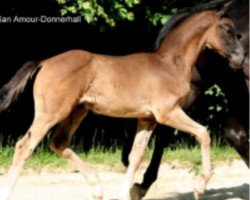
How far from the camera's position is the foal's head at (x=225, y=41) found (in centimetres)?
662

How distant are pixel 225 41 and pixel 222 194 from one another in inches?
75.1

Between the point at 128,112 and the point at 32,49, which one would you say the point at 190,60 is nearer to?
the point at 128,112

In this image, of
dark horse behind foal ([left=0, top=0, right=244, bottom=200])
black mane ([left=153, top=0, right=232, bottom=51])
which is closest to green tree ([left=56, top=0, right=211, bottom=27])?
black mane ([left=153, top=0, right=232, bottom=51])

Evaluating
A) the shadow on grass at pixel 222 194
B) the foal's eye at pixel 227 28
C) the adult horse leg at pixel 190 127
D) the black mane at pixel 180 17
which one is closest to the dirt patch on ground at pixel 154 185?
the shadow on grass at pixel 222 194

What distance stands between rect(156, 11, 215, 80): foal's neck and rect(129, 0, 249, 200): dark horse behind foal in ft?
1.26

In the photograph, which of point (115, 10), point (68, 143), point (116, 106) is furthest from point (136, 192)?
point (115, 10)

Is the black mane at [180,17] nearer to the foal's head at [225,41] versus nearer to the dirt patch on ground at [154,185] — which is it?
the foal's head at [225,41]

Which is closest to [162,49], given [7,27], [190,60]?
[190,60]

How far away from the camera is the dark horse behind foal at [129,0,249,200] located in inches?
278

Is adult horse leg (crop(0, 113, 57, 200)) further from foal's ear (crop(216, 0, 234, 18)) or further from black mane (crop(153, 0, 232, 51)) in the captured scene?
foal's ear (crop(216, 0, 234, 18))

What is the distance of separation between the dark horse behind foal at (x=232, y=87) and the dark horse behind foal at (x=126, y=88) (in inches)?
14.8

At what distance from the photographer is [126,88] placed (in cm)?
625

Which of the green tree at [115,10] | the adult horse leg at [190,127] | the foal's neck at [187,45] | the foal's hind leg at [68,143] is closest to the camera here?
the adult horse leg at [190,127]

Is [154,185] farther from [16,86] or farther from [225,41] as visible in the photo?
[16,86]
